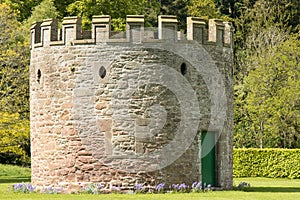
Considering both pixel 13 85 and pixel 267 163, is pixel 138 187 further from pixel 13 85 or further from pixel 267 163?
pixel 267 163

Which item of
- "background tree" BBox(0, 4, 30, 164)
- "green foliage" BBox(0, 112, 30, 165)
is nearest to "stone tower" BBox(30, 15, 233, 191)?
"green foliage" BBox(0, 112, 30, 165)

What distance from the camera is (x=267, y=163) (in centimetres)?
3838

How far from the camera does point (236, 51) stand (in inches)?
2067

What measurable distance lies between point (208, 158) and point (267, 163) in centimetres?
1634

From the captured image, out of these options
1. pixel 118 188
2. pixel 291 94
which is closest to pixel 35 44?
pixel 118 188

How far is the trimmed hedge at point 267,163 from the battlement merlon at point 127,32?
1633cm

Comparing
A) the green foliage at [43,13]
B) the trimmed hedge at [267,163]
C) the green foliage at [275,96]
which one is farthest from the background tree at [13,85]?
the green foliage at [275,96]

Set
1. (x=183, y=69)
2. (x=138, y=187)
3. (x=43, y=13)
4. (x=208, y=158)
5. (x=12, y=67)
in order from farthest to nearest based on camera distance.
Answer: (x=43, y=13)
(x=12, y=67)
(x=208, y=158)
(x=183, y=69)
(x=138, y=187)

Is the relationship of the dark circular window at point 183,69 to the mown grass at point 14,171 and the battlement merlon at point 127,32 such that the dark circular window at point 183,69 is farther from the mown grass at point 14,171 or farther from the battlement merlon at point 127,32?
the mown grass at point 14,171

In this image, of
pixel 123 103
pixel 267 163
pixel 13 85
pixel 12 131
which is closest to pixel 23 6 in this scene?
pixel 13 85

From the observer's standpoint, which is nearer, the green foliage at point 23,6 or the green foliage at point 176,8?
the green foliage at point 23,6

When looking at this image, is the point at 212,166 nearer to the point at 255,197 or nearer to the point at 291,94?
the point at 255,197

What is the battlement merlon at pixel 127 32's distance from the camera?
21.0m

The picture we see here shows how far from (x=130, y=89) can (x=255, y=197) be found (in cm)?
434
